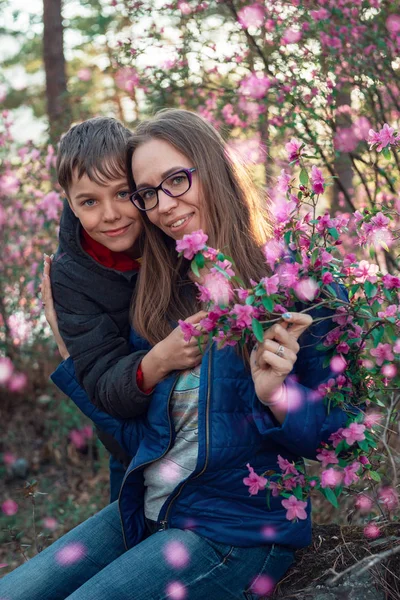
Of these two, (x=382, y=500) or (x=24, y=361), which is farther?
(x=24, y=361)

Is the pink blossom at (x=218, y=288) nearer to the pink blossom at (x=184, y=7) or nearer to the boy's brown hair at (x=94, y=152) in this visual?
the boy's brown hair at (x=94, y=152)

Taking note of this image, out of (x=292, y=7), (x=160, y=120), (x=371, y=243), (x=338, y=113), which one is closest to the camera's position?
(x=371, y=243)

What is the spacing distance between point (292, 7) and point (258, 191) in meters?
1.70

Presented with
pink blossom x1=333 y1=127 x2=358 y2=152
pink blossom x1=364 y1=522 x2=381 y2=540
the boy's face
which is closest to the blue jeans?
pink blossom x1=364 y1=522 x2=381 y2=540

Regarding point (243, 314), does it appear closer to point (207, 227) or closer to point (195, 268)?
point (195, 268)

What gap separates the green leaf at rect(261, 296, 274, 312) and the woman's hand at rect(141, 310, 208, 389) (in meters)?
0.51

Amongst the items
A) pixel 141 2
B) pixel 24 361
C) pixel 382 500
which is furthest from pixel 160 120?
pixel 24 361

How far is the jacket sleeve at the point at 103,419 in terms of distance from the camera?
2512 millimetres

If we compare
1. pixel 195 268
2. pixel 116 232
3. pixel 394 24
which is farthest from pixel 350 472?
pixel 394 24

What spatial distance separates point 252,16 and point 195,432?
2.48 metres

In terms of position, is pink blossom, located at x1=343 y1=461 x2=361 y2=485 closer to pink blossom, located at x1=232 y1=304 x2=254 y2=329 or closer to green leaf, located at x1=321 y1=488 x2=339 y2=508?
green leaf, located at x1=321 y1=488 x2=339 y2=508

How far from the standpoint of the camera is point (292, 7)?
12.4 ft

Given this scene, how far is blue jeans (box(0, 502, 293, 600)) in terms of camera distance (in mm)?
2074

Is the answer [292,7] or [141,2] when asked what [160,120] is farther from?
[141,2]
